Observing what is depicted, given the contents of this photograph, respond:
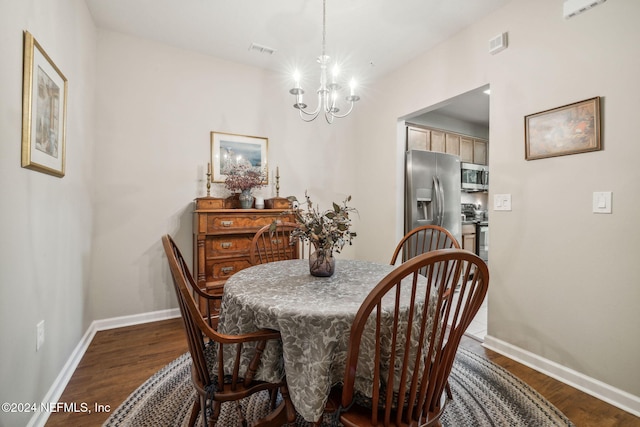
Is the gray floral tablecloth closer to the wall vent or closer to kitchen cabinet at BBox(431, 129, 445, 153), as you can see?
the wall vent

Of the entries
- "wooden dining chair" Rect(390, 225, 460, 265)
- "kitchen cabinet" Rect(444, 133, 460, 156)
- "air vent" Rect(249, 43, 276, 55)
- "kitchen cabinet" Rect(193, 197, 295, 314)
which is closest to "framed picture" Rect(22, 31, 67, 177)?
"kitchen cabinet" Rect(193, 197, 295, 314)

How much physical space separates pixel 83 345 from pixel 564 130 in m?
3.79

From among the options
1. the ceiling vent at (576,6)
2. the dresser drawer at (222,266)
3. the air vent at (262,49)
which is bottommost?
the dresser drawer at (222,266)

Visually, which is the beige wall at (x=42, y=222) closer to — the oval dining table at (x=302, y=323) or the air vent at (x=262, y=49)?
the oval dining table at (x=302, y=323)

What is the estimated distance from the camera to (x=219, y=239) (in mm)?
2760

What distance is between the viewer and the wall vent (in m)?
2.32

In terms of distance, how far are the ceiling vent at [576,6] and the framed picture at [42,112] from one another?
10.1 feet

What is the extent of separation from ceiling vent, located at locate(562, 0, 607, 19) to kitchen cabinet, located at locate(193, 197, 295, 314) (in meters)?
2.51

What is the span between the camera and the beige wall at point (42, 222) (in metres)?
1.22

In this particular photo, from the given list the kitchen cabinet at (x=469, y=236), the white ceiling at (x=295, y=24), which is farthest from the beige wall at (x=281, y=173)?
the kitchen cabinet at (x=469, y=236)

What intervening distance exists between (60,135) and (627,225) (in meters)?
3.40

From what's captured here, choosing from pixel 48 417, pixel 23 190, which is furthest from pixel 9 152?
pixel 48 417

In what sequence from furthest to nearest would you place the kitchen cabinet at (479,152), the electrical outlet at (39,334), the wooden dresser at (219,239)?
the kitchen cabinet at (479,152) < the wooden dresser at (219,239) < the electrical outlet at (39,334)

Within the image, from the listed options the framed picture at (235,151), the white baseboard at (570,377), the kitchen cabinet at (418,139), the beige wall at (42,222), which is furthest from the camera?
the kitchen cabinet at (418,139)
